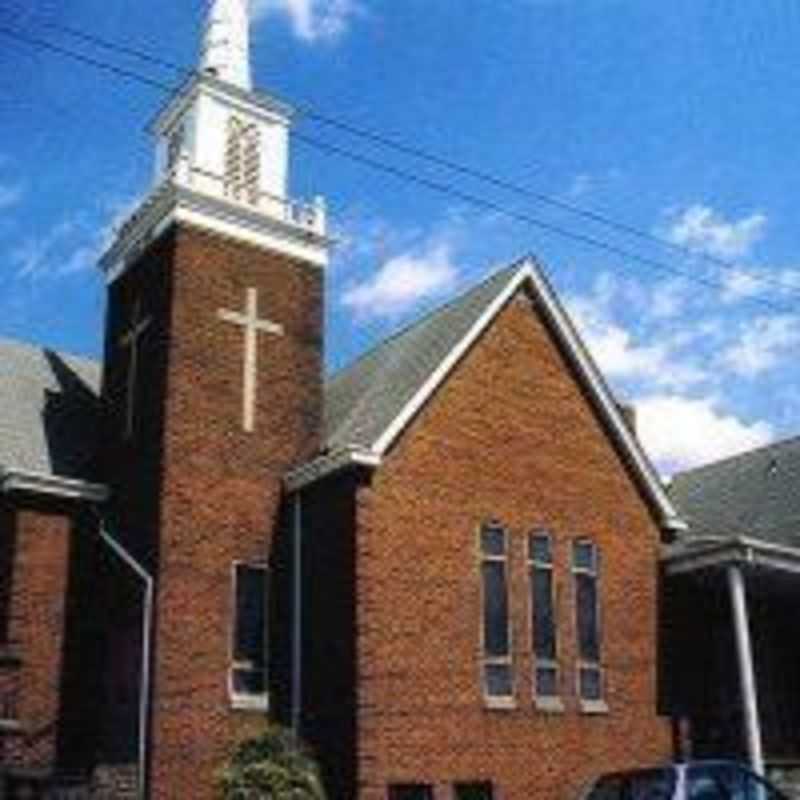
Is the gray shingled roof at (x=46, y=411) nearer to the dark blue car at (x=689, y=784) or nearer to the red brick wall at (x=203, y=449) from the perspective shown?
the red brick wall at (x=203, y=449)

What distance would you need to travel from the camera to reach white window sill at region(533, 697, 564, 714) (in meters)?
23.2

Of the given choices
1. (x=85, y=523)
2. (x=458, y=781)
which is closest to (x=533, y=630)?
(x=458, y=781)

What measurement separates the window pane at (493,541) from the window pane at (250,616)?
386 cm

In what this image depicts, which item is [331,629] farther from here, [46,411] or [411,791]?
[46,411]

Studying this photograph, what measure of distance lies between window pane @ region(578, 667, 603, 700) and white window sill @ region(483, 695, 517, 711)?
178cm

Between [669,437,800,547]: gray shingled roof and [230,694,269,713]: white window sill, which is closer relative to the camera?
[230,694,269,713]: white window sill

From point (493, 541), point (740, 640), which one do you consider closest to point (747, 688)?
point (740, 640)

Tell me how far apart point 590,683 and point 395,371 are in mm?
6791

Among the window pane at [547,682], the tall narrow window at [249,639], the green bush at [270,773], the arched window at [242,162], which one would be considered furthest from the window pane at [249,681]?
the arched window at [242,162]

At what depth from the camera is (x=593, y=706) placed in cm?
2400

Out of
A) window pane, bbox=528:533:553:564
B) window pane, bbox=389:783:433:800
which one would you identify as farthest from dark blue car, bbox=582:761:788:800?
window pane, bbox=528:533:553:564

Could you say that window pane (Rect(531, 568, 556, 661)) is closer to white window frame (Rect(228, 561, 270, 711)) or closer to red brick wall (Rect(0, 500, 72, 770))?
white window frame (Rect(228, 561, 270, 711))

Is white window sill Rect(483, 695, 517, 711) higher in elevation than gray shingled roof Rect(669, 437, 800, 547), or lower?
lower

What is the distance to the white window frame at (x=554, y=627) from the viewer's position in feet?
76.8
